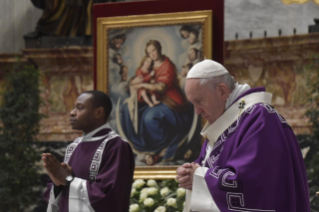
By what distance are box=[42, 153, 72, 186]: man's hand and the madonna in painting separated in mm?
1987

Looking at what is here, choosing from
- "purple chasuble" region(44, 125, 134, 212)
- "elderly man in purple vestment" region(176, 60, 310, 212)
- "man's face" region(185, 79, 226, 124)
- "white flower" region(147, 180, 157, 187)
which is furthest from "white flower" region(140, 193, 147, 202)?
"man's face" region(185, 79, 226, 124)

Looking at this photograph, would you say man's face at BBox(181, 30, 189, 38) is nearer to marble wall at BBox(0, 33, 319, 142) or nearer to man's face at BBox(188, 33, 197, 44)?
man's face at BBox(188, 33, 197, 44)

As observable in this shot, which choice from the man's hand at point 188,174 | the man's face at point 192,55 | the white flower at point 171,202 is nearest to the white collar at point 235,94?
the man's hand at point 188,174

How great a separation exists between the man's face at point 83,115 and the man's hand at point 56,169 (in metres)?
0.41

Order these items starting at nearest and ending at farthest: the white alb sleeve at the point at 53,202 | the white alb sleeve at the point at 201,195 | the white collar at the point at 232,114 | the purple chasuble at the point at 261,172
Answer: the purple chasuble at the point at 261,172
the white alb sleeve at the point at 201,195
the white collar at the point at 232,114
the white alb sleeve at the point at 53,202

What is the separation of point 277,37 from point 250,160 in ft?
18.8

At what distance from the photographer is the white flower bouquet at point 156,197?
491 centimetres

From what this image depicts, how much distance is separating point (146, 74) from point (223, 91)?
3.03 m

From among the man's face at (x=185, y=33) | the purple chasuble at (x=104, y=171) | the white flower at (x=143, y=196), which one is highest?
the man's face at (x=185, y=33)

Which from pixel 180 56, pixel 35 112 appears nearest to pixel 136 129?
pixel 180 56

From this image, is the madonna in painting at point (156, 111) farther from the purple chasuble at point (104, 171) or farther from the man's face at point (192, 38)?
the purple chasuble at point (104, 171)

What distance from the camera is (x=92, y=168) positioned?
4.04 metres

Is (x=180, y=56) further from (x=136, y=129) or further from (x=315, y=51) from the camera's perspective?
(x=315, y=51)

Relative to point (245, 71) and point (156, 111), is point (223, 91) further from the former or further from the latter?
point (245, 71)
